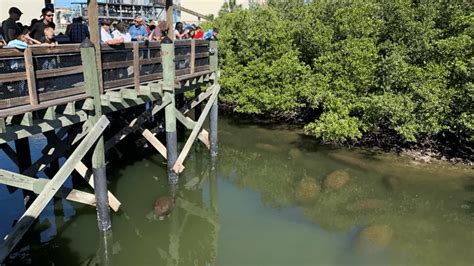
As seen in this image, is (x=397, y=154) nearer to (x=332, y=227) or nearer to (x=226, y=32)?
(x=332, y=227)

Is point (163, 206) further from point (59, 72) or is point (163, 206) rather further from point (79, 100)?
point (59, 72)

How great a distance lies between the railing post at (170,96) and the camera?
969 cm

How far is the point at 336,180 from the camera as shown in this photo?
11.7 meters

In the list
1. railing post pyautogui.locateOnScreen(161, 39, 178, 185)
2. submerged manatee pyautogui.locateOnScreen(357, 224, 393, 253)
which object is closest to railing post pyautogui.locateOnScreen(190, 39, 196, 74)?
railing post pyautogui.locateOnScreen(161, 39, 178, 185)

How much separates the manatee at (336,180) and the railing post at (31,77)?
7.62 meters

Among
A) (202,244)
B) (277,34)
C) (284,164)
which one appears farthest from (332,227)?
(277,34)

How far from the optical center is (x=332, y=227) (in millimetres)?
9508

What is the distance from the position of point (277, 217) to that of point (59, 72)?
563 centimetres

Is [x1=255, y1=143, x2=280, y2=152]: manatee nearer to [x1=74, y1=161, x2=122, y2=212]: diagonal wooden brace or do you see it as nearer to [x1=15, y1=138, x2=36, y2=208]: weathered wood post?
[x1=74, y1=161, x2=122, y2=212]: diagonal wooden brace

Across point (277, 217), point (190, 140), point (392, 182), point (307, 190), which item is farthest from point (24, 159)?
point (392, 182)

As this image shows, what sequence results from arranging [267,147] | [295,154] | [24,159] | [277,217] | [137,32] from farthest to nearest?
[267,147] < [295,154] < [137,32] < [277,217] < [24,159]

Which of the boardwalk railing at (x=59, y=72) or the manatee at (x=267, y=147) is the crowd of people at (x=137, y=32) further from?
the manatee at (x=267, y=147)

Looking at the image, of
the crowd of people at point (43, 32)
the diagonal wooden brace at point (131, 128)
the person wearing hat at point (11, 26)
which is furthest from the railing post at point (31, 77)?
the diagonal wooden brace at point (131, 128)

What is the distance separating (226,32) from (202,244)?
440 inches
